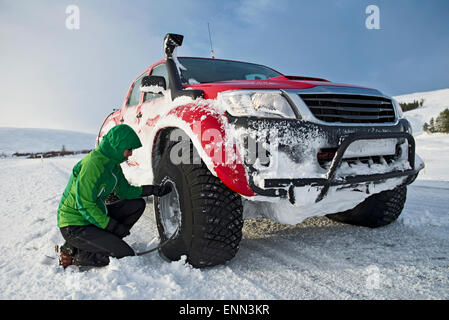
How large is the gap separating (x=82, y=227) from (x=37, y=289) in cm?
53

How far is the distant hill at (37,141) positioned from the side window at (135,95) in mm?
57474

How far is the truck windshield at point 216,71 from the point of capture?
2.97 metres

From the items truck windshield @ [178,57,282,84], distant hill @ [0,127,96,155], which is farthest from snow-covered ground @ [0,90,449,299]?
distant hill @ [0,127,96,155]

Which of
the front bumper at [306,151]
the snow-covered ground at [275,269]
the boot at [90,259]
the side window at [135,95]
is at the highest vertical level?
the side window at [135,95]

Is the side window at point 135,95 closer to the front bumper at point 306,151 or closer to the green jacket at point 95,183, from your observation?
the green jacket at point 95,183

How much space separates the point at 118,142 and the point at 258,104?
114 cm

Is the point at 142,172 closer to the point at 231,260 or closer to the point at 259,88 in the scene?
the point at 231,260

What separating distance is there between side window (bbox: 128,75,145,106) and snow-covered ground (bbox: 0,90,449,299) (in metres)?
1.64

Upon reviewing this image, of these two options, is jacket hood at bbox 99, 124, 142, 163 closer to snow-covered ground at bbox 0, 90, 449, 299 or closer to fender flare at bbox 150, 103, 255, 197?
fender flare at bbox 150, 103, 255, 197

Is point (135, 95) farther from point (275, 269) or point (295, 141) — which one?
point (275, 269)

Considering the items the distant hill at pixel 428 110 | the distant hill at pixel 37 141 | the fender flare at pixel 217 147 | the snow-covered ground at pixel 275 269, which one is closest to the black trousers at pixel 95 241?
the snow-covered ground at pixel 275 269

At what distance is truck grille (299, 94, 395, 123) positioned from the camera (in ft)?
6.70

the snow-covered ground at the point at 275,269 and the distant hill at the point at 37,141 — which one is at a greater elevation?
the distant hill at the point at 37,141

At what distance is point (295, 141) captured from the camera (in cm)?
187
